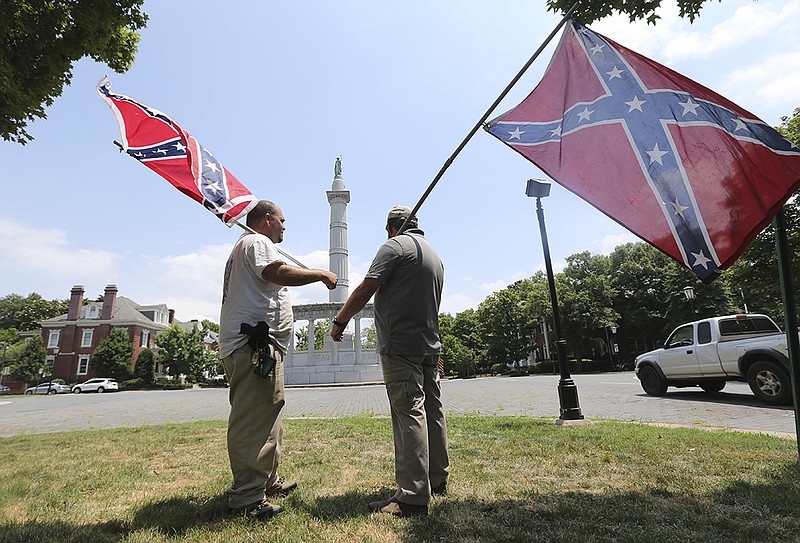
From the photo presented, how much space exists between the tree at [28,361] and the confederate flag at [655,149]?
200 feet

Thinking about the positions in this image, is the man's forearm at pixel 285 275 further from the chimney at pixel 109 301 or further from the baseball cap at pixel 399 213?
the chimney at pixel 109 301

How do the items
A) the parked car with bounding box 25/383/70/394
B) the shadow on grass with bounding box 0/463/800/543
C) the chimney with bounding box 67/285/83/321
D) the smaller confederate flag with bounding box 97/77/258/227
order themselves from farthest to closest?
the chimney with bounding box 67/285/83/321, the parked car with bounding box 25/383/70/394, the smaller confederate flag with bounding box 97/77/258/227, the shadow on grass with bounding box 0/463/800/543

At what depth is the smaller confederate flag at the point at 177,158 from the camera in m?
4.48

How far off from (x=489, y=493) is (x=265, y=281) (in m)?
2.31

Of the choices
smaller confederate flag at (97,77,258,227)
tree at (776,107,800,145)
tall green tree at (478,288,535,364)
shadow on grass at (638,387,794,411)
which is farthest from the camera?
tall green tree at (478,288,535,364)

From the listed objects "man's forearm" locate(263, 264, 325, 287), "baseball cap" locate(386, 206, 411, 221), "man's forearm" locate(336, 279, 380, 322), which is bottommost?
"man's forearm" locate(336, 279, 380, 322)

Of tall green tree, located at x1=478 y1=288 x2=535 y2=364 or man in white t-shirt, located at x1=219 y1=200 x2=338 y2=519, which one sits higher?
tall green tree, located at x1=478 y1=288 x2=535 y2=364

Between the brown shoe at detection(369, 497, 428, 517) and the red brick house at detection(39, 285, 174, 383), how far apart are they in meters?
60.9

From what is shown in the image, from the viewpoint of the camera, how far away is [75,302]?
181ft

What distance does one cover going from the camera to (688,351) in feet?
35.0

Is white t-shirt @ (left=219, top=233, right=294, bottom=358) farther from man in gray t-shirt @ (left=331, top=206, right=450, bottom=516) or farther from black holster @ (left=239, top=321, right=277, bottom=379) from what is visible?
man in gray t-shirt @ (left=331, top=206, right=450, bottom=516)

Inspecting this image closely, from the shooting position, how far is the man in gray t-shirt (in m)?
2.97

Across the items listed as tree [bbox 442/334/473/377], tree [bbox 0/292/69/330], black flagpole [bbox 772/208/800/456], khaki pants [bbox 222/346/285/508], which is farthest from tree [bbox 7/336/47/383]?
black flagpole [bbox 772/208/800/456]

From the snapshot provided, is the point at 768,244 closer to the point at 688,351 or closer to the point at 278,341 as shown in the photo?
the point at 688,351
